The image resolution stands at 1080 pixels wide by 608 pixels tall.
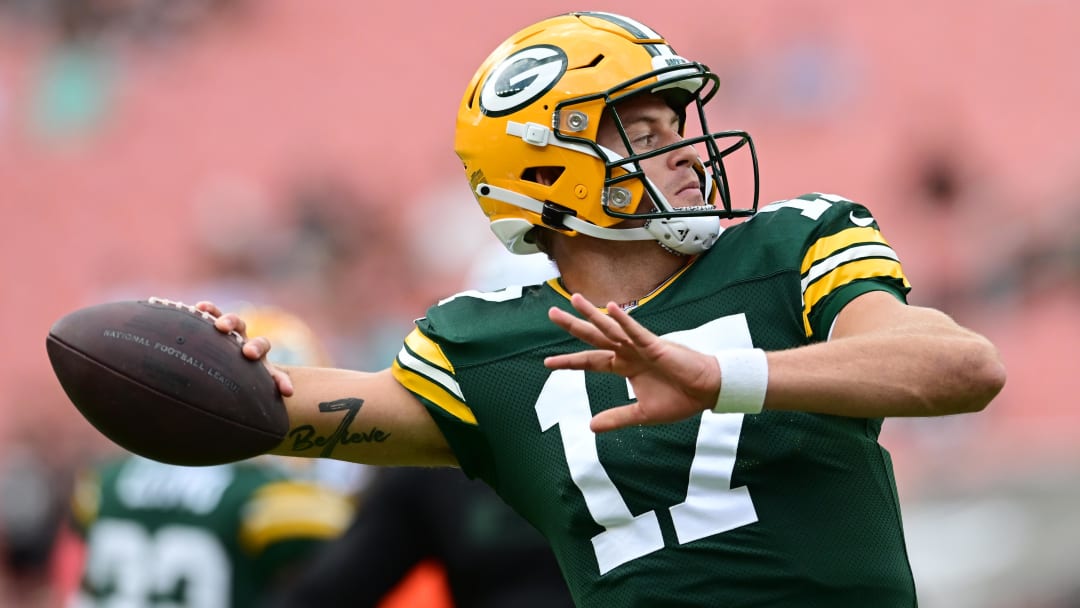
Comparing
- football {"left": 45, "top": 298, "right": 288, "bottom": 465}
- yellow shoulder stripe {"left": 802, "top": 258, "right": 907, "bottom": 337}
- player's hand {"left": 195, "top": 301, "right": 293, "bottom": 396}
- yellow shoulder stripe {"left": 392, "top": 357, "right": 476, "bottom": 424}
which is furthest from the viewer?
yellow shoulder stripe {"left": 392, "top": 357, "right": 476, "bottom": 424}

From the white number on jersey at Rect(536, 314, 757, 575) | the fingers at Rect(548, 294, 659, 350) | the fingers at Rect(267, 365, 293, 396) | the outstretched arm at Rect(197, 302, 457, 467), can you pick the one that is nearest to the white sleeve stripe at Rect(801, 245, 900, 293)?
the white number on jersey at Rect(536, 314, 757, 575)

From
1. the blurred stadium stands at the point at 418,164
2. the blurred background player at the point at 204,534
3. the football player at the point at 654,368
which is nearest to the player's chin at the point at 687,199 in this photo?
the football player at the point at 654,368

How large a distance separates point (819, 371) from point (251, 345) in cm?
112

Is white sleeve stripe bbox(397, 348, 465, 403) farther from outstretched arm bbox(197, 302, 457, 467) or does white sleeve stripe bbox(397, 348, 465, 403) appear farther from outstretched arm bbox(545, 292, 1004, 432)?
outstretched arm bbox(545, 292, 1004, 432)

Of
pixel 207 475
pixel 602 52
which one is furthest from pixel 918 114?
pixel 602 52

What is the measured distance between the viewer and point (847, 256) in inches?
103

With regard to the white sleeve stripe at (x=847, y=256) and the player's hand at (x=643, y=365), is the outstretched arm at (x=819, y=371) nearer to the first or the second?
the player's hand at (x=643, y=365)

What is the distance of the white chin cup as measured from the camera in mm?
2840

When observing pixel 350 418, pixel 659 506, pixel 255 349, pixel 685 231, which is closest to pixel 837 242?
pixel 685 231

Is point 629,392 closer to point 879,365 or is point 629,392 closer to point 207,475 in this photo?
point 879,365

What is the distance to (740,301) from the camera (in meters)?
2.71

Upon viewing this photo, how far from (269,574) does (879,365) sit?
2832mm

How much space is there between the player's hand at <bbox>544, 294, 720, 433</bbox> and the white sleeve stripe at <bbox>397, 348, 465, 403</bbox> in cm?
65

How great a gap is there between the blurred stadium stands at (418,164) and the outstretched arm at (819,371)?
6007mm
